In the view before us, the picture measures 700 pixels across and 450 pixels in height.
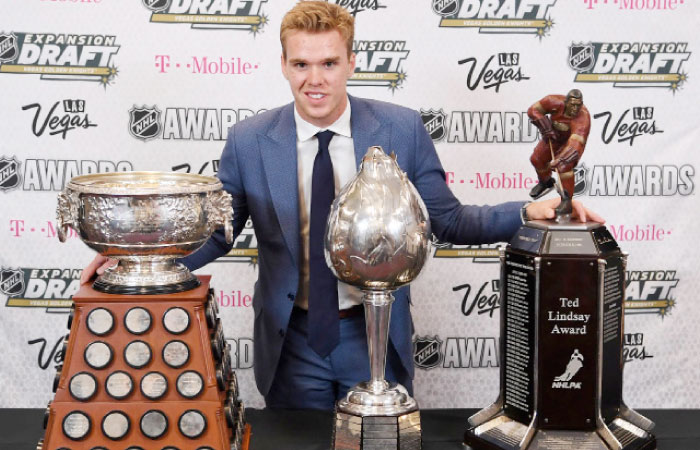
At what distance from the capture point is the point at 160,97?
3074mm

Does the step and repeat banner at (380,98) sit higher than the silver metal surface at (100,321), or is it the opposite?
the step and repeat banner at (380,98)

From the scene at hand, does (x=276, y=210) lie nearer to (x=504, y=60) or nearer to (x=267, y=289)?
(x=267, y=289)

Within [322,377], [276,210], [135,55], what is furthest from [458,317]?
[135,55]

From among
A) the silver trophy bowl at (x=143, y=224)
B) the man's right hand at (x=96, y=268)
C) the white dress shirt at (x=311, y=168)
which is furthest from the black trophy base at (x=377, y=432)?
the white dress shirt at (x=311, y=168)

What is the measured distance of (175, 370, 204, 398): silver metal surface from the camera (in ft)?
4.68

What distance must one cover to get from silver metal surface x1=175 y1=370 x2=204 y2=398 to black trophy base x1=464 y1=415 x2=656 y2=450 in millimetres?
523

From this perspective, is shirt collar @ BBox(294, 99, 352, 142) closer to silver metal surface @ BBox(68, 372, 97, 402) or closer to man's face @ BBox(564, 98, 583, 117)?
man's face @ BBox(564, 98, 583, 117)

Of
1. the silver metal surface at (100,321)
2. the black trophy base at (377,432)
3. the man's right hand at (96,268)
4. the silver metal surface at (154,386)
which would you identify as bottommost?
the black trophy base at (377,432)

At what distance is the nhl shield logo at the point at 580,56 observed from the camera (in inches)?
122

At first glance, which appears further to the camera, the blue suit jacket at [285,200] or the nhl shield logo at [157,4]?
the nhl shield logo at [157,4]

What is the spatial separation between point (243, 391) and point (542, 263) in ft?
6.61

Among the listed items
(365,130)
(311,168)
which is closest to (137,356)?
(311,168)

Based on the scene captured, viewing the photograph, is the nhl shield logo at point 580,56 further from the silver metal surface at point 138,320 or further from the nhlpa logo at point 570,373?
the silver metal surface at point 138,320

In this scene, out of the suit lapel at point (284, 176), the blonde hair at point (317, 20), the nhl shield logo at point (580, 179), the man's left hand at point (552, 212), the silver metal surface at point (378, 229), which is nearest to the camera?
the silver metal surface at point (378, 229)
